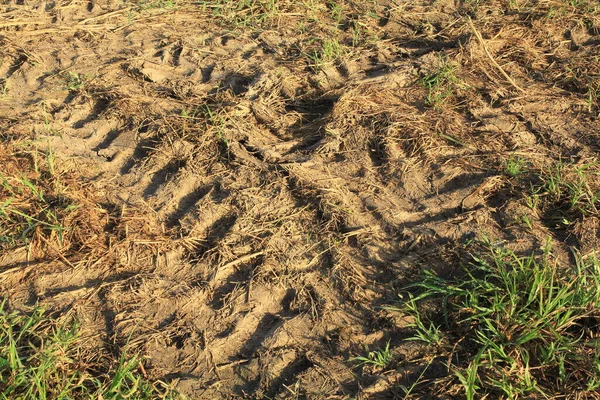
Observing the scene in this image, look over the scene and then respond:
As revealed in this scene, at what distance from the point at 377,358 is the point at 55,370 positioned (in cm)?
120

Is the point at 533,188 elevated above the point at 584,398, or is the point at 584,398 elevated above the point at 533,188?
the point at 533,188

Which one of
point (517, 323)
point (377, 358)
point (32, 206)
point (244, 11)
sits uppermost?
point (244, 11)

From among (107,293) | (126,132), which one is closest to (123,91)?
(126,132)

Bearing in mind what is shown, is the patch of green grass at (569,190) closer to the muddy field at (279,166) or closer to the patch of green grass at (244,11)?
the muddy field at (279,166)

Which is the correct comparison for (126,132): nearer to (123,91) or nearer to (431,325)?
(123,91)

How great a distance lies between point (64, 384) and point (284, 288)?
0.94 metres

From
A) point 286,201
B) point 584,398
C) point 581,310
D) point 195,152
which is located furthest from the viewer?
point 195,152

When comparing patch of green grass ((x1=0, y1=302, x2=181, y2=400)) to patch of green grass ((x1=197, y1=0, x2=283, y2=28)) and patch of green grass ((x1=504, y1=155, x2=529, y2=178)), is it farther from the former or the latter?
patch of green grass ((x1=197, y1=0, x2=283, y2=28))

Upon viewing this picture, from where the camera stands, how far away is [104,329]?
102 inches

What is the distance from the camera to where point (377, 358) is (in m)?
2.47

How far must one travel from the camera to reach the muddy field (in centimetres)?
260

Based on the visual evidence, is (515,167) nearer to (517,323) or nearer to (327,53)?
(517,323)

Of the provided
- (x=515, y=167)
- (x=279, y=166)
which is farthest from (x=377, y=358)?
(x=515, y=167)

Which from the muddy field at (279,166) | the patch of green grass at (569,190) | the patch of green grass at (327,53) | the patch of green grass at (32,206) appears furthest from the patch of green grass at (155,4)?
the patch of green grass at (569,190)
